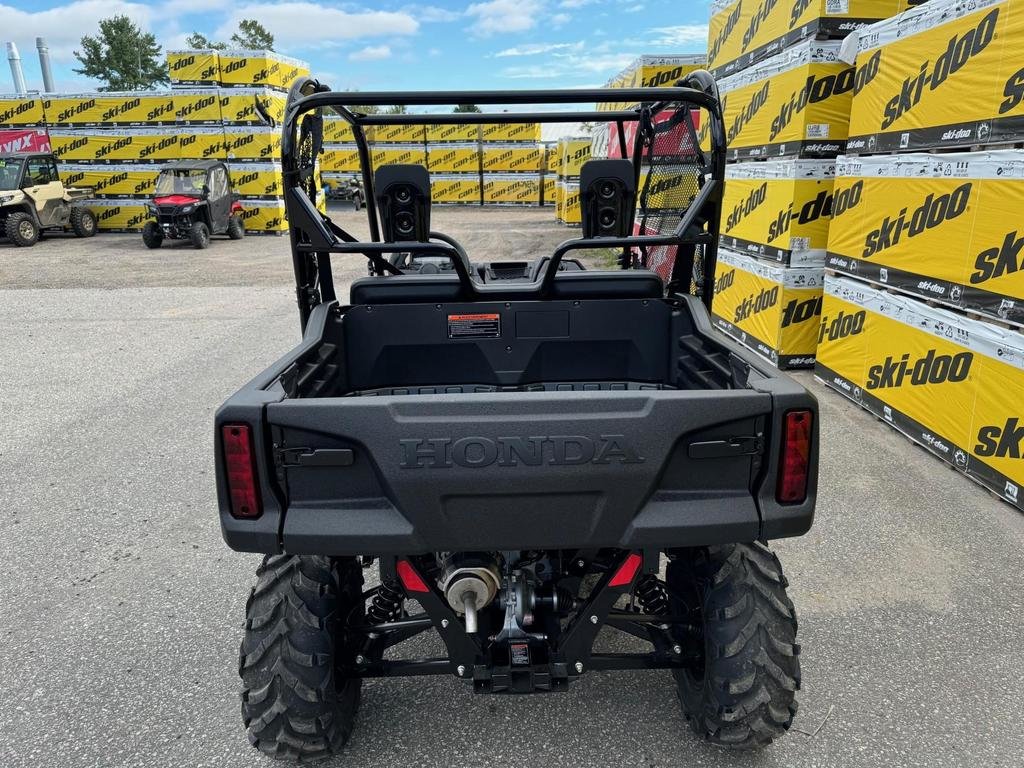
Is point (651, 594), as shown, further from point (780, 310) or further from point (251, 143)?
point (251, 143)

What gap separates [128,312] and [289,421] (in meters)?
9.95

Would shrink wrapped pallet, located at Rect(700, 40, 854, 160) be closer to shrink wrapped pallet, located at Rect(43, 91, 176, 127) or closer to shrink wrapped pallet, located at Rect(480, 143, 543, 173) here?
shrink wrapped pallet, located at Rect(43, 91, 176, 127)

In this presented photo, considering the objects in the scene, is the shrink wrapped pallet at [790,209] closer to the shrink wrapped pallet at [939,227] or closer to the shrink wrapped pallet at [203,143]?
the shrink wrapped pallet at [939,227]

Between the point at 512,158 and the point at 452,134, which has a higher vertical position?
the point at 452,134

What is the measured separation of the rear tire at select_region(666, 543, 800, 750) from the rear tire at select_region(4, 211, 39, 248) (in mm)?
20351

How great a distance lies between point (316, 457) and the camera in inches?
73.9

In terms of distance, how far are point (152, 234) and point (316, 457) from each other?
18.2 meters

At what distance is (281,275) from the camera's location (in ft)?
45.1

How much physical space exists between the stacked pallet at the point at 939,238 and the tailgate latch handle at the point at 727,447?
3.12m

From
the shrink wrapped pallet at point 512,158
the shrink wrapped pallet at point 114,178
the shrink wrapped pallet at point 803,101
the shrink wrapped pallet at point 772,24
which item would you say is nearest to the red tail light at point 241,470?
the shrink wrapped pallet at point 803,101

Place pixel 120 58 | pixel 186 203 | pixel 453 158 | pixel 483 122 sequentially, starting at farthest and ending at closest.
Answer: pixel 120 58, pixel 453 158, pixel 186 203, pixel 483 122

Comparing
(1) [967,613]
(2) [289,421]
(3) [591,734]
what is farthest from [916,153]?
(2) [289,421]

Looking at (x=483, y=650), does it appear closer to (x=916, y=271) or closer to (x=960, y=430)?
(x=960, y=430)

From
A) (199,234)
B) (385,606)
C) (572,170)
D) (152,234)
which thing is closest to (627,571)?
(385,606)
